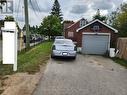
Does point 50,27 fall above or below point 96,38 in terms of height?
above

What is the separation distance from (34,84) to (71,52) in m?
11.1

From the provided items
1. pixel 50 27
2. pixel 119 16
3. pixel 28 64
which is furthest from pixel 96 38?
pixel 50 27

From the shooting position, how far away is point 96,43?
3406 centimetres

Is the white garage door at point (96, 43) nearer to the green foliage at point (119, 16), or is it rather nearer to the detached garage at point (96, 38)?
the detached garage at point (96, 38)

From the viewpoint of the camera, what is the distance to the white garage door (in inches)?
1339

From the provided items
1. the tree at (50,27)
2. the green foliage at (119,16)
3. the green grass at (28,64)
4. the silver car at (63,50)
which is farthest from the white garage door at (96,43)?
the tree at (50,27)

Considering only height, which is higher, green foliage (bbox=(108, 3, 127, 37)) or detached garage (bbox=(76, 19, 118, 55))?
green foliage (bbox=(108, 3, 127, 37))

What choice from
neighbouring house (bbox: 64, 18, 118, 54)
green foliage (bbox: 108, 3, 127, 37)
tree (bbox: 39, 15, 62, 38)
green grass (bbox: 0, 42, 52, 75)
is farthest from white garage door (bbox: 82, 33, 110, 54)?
tree (bbox: 39, 15, 62, 38)

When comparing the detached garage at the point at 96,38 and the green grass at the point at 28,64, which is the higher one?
the detached garage at the point at 96,38

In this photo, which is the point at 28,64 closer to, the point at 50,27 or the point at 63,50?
the point at 63,50

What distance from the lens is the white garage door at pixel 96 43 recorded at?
34000 millimetres

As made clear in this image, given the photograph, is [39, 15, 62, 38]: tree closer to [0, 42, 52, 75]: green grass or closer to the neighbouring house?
the neighbouring house

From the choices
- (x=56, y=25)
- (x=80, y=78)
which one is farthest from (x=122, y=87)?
(x=56, y=25)

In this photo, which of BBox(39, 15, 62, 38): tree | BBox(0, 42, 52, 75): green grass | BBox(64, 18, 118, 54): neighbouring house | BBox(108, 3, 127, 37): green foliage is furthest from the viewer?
BBox(39, 15, 62, 38): tree
